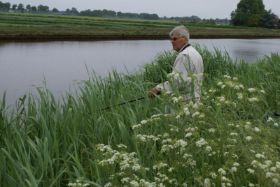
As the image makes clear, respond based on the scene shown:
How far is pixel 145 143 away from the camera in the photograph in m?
4.13

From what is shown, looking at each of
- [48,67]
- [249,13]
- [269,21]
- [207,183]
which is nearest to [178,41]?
[207,183]

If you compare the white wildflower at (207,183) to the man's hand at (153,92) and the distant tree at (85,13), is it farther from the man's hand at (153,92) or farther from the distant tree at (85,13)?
the distant tree at (85,13)

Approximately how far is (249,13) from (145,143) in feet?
336

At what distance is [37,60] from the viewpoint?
2542 cm

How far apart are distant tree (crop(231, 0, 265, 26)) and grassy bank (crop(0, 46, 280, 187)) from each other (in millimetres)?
99101

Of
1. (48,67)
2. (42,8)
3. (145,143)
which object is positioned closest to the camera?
(145,143)

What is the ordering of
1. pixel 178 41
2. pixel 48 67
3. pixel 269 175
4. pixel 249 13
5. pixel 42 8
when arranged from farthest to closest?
pixel 42 8, pixel 249 13, pixel 48 67, pixel 178 41, pixel 269 175

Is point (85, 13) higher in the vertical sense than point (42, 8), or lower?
lower

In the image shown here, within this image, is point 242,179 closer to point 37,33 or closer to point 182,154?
point 182,154

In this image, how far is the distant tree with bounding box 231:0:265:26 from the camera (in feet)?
332

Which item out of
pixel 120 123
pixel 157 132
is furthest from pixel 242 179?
pixel 120 123

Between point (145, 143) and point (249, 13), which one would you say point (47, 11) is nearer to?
point (249, 13)

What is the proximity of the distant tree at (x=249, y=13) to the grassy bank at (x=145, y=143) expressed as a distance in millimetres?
99101

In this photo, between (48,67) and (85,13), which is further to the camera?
(85,13)
